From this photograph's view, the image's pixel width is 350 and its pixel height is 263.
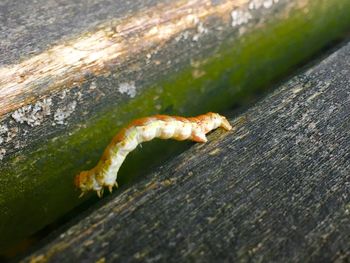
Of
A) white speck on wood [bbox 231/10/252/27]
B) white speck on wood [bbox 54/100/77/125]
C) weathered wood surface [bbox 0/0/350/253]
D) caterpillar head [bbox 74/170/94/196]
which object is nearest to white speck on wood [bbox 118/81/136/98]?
weathered wood surface [bbox 0/0/350/253]

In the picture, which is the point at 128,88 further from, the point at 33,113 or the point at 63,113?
the point at 33,113

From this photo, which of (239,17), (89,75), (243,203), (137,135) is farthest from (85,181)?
(239,17)

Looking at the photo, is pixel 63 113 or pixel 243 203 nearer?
pixel 243 203

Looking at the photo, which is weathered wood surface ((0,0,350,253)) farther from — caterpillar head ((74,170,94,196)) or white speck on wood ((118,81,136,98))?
caterpillar head ((74,170,94,196))

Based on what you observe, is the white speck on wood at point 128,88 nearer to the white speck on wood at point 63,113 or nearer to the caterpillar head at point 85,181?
the white speck on wood at point 63,113

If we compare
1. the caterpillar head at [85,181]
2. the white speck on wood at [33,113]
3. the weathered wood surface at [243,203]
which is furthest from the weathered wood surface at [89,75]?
the weathered wood surface at [243,203]

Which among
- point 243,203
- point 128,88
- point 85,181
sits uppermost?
point 128,88

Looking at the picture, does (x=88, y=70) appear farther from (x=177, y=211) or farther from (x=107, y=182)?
(x=177, y=211)
